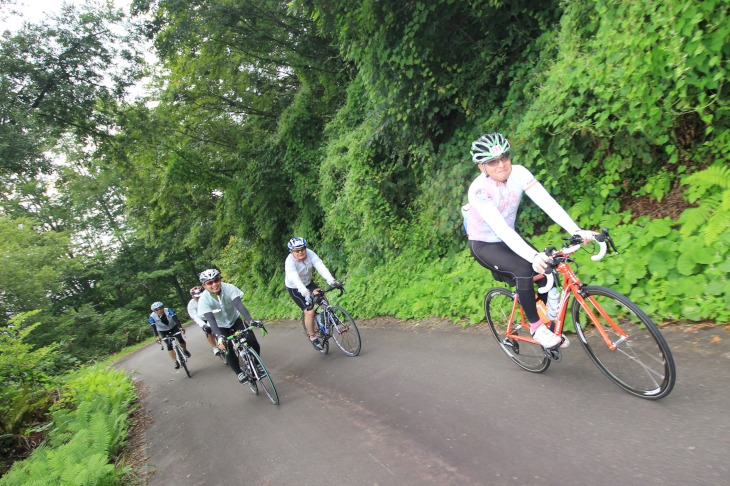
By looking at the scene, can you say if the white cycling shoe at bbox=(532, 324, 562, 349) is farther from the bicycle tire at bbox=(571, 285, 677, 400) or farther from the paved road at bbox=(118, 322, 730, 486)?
the paved road at bbox=(118, 322, 730, 486)

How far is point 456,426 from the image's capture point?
3432mm

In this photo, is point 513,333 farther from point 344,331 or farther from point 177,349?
point 177,349

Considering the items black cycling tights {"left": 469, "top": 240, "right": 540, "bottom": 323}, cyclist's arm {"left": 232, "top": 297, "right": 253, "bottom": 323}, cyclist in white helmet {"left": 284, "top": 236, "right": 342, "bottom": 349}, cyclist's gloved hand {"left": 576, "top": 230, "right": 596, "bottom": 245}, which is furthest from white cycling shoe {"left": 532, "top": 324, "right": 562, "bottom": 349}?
cyclist's arm {"left": 232, "top": 297, "right": 253, "bottom": 323}

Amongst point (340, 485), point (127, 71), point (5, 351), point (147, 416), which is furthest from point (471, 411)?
point (127, 71)

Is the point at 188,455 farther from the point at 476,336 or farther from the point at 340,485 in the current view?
the point at 476,336

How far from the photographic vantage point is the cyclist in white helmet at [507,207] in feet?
11.2

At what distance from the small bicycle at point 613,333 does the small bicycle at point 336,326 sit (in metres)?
3.31

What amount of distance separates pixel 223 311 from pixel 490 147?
523cm

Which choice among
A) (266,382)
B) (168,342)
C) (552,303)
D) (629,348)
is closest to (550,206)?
(552,303)

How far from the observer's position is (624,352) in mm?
3080

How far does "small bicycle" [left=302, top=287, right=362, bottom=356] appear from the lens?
6395 millimetres

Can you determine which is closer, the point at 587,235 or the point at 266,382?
the point at 587,235

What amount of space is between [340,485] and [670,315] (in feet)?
12.0

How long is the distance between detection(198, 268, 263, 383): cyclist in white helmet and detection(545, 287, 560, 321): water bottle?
4.14m
